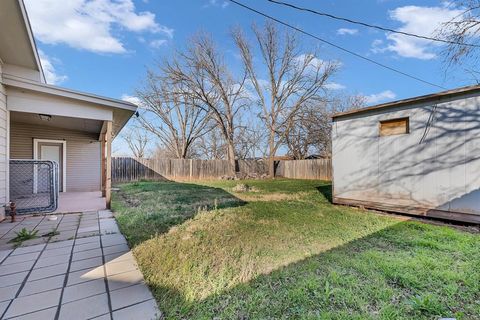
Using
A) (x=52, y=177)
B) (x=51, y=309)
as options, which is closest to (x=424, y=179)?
(x=51, y=309)

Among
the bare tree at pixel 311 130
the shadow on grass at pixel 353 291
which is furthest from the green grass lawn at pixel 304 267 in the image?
the bare tree at pixel 311 130

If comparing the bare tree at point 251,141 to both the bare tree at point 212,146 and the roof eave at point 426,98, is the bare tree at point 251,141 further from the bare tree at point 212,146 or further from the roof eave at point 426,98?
the roof eave at point 426,98

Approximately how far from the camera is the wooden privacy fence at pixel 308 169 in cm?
1245

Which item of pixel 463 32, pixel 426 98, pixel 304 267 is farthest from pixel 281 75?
pixel 304 267

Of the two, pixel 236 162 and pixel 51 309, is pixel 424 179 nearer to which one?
pixel 51 309

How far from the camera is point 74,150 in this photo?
285 inches

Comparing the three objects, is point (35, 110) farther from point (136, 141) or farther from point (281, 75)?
point (136, 141)

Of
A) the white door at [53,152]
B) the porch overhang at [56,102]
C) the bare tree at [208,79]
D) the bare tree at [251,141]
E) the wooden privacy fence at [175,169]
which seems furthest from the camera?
the bare tree at [251,141]

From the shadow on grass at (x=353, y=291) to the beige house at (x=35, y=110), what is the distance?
3899mm

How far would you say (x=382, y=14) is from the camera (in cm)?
588

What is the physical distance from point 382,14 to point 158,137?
646 inches

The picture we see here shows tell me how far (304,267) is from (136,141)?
76.5ft

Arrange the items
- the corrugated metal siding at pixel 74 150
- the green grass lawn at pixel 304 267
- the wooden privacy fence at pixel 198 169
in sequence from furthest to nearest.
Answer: the wooden privacy fence at pixel 198 169, the corrugated metal siding at pixel 74 150, the green grass lawn at pixel 304 267

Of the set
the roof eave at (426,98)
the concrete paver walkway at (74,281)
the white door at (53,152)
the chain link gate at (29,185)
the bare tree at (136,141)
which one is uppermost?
the bare tree at (136,141)
